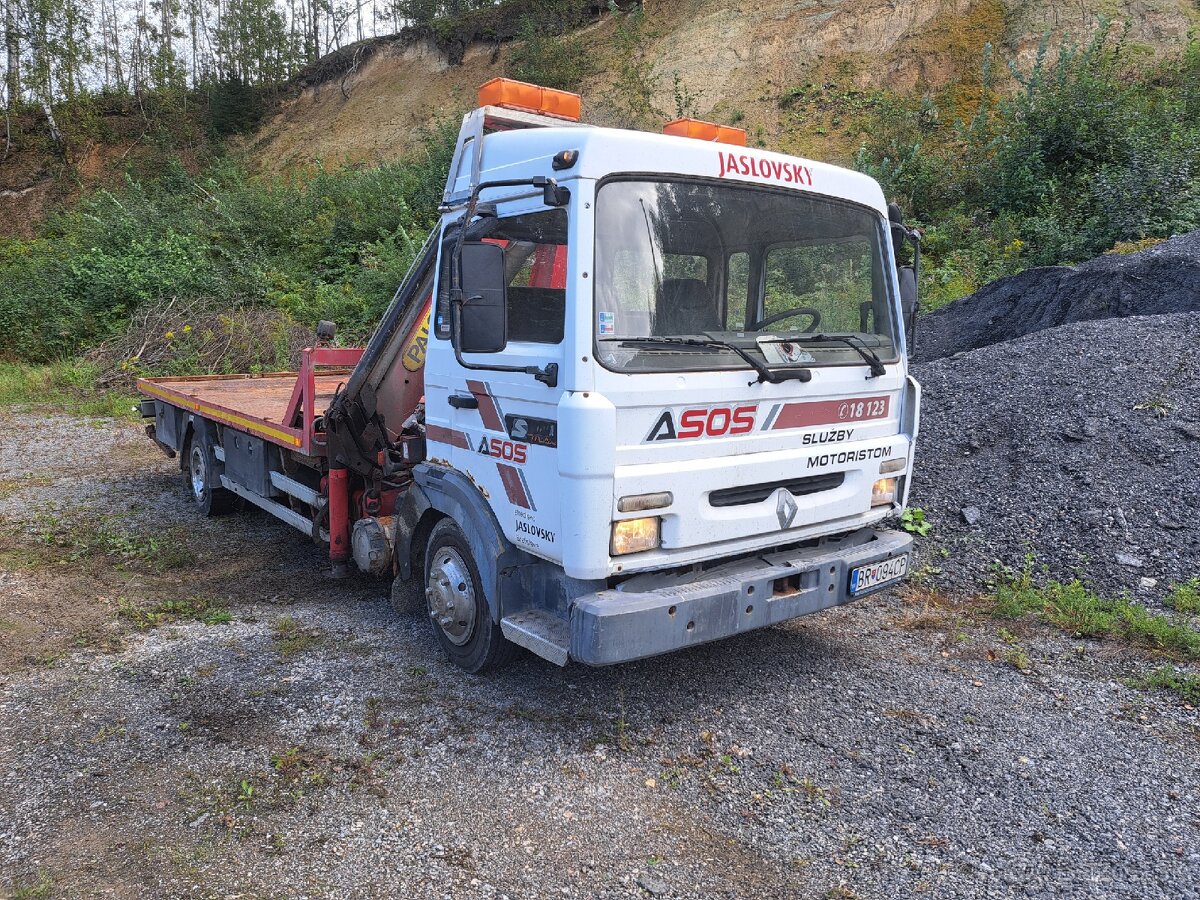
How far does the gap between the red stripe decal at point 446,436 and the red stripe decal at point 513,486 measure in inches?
14.0

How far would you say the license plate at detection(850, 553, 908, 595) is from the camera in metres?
4.03

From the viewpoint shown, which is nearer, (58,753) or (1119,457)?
(58,753)

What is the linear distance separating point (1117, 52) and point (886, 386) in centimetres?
1797

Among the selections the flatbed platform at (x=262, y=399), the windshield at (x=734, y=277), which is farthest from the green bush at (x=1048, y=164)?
the flatbed platform at (x=262, y=399)

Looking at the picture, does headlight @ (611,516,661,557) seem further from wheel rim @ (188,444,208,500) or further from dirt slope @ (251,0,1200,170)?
dirt slope @ (251,0,1200,170)

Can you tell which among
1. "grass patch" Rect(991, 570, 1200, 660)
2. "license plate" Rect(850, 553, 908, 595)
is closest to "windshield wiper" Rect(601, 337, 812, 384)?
"license plate" Rect(850, 553, 908, 595)

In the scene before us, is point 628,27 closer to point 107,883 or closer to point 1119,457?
point 1119,457

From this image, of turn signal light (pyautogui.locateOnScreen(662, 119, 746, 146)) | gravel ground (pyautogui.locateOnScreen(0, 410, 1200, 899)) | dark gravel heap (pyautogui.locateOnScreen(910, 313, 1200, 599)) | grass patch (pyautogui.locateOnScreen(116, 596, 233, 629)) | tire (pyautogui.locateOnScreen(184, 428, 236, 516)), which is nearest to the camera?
gravel ground (pyautogui.locateOnScreen(0, 410, 1200, 899))

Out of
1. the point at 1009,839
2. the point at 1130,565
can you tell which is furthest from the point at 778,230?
the point at 1130,565

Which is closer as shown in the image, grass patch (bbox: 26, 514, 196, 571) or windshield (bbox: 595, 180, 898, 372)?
windshield (bbox: 595, 180, 898, 372)

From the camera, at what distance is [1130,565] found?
5.30 meters

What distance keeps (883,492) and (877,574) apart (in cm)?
47

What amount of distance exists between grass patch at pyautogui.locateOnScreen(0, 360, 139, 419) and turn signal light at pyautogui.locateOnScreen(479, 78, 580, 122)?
10.7 meters

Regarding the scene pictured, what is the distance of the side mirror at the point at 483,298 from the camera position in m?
3.34
